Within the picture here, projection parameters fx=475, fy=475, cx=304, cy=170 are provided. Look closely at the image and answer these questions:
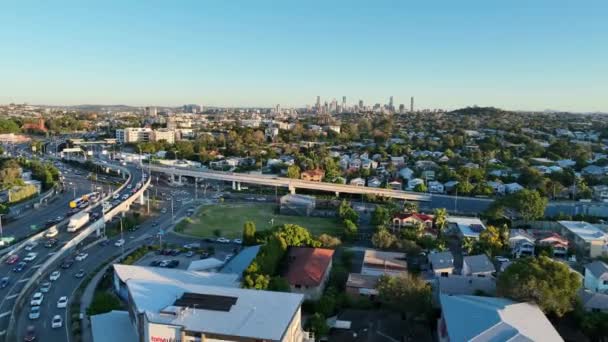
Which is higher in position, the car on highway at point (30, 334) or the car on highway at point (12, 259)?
the car on highway at point (12, 259)

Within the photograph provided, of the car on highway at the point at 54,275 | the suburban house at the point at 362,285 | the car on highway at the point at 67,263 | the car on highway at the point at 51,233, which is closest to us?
the suburban house at the point at 362,285

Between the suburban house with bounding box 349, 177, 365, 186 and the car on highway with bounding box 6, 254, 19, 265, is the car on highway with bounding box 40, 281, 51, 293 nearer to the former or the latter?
the car on highway with bounding box 6, 254, 19, 265

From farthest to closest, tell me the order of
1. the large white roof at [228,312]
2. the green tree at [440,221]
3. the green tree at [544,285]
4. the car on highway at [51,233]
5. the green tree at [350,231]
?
1. the green tree at [440,221]
2. the green tree at [350,231]
3. the car on highway at [51,233]
4. the green tree at [544,285]
5. the large white roof at [228,312]

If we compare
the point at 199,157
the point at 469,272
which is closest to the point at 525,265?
the point at 469,272

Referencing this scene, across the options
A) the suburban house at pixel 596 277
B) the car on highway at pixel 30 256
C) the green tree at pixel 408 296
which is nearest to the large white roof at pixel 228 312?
the green tree at pixel 408 296

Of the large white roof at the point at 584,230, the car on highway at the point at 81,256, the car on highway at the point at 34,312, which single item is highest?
the large white roof at the point at 584,230

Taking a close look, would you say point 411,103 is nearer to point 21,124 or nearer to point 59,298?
point 21,124

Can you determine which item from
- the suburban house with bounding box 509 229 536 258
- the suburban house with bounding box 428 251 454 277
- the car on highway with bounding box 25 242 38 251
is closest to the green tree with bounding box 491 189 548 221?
the suburban house with bounding box 509 229 536 258

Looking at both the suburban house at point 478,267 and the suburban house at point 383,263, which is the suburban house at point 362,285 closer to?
the suburban house at point 383,263
